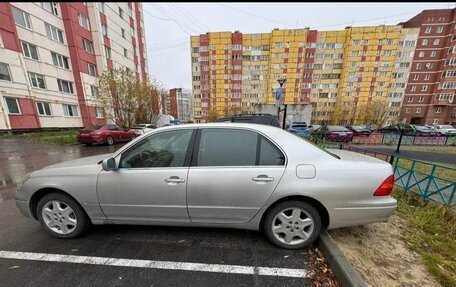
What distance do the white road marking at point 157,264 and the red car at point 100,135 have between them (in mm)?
10873

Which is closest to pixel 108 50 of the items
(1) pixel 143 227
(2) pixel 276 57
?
→ (1) pixel 143 227

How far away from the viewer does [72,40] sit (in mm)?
18984

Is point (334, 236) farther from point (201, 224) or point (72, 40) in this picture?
point (72, 40)

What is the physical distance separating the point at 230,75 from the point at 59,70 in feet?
120

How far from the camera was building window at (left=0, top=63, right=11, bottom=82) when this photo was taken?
14108 mm

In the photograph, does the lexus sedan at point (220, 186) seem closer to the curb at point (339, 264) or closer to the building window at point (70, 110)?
the curb at point (339, 264)

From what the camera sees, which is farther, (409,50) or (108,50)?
(409,50)

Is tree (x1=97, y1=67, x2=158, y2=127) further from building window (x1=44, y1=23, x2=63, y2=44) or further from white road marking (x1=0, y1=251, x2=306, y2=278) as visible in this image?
white road marking (x1=0, y1=251, x2=306, y2=278)

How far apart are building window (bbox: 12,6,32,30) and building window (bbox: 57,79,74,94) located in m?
4.80

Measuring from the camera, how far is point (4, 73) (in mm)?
14281

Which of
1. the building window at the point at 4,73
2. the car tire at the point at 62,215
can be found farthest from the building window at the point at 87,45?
the car tire at the point at 62,215

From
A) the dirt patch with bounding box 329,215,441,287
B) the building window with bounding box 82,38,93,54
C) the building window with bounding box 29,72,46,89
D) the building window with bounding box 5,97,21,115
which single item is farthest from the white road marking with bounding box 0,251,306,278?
the building window with bounding box 82,38,93,54

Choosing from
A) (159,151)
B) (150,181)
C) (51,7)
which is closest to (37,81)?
(51,7)

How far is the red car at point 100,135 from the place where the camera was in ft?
37.7
